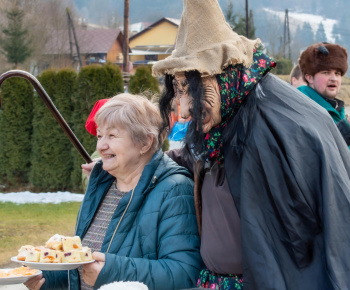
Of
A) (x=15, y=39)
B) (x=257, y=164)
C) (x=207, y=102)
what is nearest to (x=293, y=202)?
(x=257, y=164)

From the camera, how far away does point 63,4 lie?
5550 cm

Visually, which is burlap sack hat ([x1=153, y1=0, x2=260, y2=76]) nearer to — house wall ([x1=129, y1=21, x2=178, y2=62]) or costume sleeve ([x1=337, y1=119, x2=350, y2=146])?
costume sleeve ([x1=337, y1=119, x2=350, y2=146])

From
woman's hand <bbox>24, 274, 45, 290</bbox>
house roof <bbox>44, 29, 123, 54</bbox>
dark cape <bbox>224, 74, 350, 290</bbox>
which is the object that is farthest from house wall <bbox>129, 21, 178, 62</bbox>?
dark cape <bbox>224, 74, 350, 290</bbox>

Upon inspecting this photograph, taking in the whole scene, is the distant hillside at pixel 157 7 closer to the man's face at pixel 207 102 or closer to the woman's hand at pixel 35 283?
the woman's hand at pixel 35 283

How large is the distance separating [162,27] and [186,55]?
69.7 metres

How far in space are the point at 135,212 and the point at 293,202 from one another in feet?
2.65

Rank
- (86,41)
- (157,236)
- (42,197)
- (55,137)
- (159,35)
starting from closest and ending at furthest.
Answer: (157,236), (42,197), (55,137), (86,41), (159,35)

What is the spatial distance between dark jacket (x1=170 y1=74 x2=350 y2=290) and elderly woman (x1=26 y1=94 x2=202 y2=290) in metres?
0.50

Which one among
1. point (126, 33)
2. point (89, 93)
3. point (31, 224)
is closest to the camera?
point (31, 224)

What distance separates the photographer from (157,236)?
7.27 feet

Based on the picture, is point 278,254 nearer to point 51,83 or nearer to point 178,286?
point 178,286

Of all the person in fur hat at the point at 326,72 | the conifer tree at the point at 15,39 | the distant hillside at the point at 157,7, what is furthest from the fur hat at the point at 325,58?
the distant hillside at the point at 157,7

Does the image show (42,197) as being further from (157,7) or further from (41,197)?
(157,7)

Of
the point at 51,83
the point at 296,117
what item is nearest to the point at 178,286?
the point at 296,117
